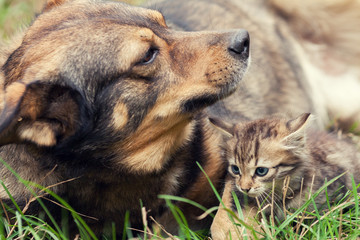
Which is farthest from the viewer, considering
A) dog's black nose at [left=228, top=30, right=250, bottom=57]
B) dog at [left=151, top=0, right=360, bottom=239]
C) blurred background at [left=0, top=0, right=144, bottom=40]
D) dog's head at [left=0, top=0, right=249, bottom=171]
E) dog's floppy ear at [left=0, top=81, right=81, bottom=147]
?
blurred background at [left=0, top=0, right=144, bottom=40]

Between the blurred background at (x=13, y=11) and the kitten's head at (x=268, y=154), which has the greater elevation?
the kitten's head at (x=268, y=154)

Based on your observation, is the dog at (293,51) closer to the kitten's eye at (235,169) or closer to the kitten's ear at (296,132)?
the kitten's eye at (235,169)

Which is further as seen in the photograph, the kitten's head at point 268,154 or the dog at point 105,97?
the kitten's head at point 268,154

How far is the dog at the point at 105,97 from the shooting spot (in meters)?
3.07

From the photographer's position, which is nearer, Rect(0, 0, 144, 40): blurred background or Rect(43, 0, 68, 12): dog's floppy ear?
Rect(43, 0, 68, 12): dog's floppy ear

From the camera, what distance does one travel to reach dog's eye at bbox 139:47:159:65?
3.19 metres

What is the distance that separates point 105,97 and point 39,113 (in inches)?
15.6

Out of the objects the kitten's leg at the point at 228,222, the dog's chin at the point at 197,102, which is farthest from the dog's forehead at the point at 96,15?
the kitten's leg at the point at 228,222

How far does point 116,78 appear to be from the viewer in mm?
3162

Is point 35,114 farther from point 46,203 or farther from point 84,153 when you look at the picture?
point 46,203

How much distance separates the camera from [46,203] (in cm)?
337

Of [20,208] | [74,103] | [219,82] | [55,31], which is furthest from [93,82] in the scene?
[20,208]

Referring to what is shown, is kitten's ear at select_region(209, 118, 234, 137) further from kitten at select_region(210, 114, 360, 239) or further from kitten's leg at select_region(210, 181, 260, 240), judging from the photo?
kitten's leg at select_region(210, 181, 260, 240)

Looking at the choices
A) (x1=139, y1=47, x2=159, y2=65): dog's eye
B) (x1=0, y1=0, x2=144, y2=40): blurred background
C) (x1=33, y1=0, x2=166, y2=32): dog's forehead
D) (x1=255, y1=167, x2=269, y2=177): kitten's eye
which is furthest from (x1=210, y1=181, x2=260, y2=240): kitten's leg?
(x1=0, y1=0, x2=144, y2=40): blurred background
